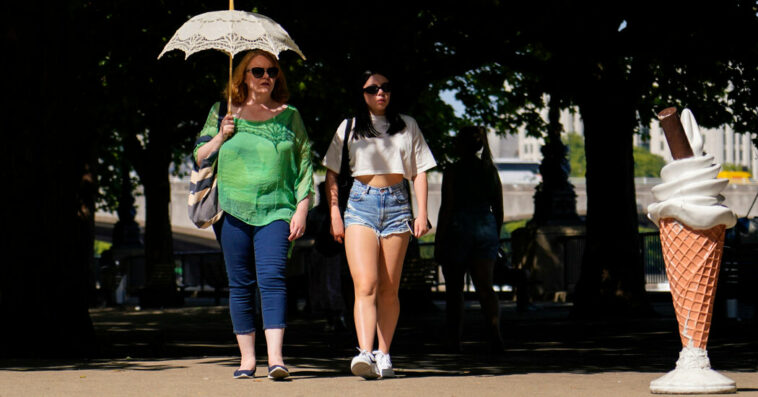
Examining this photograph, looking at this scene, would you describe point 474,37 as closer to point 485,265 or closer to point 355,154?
point 485,265

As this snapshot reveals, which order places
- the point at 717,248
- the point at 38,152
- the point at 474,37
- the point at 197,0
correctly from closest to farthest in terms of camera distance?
the point at 717,248 → the point at 38,152 → the point at 197,0 → the point at 474,37

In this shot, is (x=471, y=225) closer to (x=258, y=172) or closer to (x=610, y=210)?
(x=258, y=172)

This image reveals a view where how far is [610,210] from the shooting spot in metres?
16.2

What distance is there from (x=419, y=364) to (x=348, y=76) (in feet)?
20.4

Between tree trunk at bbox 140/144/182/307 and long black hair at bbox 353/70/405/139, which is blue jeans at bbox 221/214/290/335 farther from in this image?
tree trunk at bbox 140/144/182/307

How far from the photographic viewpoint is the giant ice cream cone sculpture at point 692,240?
21.8 feet

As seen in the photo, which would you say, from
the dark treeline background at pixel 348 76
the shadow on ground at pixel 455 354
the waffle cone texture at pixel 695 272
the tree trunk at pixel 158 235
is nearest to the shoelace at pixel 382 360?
the shadow on ground at pixel 455 354

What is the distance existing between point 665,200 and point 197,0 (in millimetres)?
8678

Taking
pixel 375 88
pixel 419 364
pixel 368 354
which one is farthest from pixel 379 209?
pixel 419 364

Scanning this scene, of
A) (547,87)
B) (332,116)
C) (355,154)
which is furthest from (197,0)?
(332,116)

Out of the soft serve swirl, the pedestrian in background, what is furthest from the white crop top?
the pedestrian in background

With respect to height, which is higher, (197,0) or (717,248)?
(197,0)

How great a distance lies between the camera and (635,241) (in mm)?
16312

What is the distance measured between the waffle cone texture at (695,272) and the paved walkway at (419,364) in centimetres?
40
